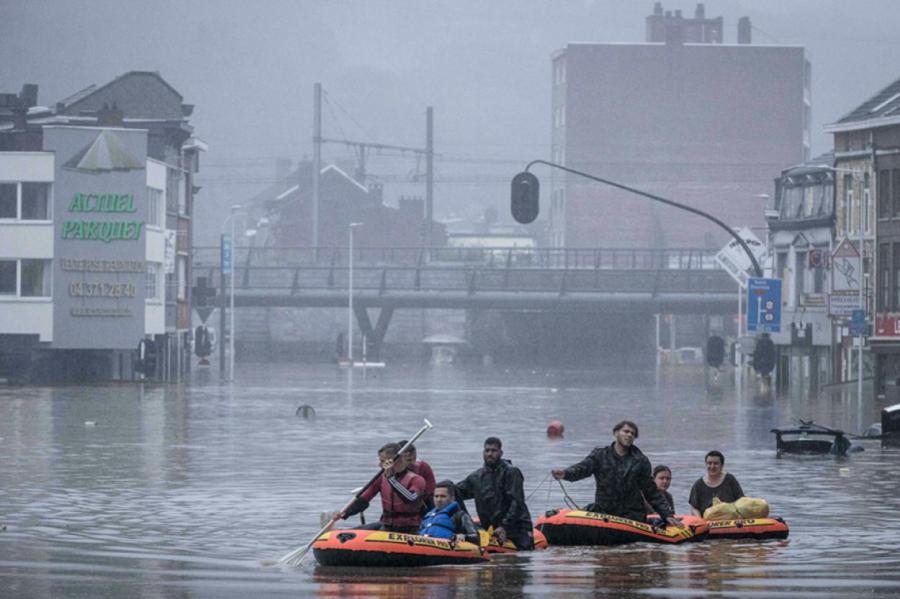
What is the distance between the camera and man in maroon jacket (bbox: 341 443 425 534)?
22.8 meters

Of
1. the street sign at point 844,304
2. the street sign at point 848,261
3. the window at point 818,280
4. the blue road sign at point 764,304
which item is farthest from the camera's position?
the window at point 818,280

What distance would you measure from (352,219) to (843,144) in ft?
299

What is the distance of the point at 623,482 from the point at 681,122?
139 metres

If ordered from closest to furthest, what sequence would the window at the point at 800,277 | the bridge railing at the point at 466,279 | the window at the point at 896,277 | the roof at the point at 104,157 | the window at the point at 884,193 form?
1. the window at the point at 896,277
2. the window at the point at 884,193
3. the roof at the point at 104,157
4. the window at the point at 800,277
5. the bridge railing at the point at 466,279

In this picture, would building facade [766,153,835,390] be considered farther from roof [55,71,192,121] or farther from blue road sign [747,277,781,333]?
roof [55,71,192,121]

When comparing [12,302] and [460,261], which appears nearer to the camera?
[12,302]

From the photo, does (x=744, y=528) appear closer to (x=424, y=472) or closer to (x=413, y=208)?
(x=424, y=472)

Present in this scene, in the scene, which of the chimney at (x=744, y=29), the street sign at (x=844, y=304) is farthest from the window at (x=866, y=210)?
the chimney at (x=744, y=29)

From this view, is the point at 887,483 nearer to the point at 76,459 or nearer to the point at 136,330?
the point at 76,459

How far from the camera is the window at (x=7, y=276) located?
294 feet

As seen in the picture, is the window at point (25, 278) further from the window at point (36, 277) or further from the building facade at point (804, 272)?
the building facade at point (804, 272)

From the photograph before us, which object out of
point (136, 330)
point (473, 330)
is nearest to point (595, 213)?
point (473, 330)

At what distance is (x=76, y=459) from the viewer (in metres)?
40.1

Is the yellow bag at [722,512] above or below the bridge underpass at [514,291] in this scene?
below
